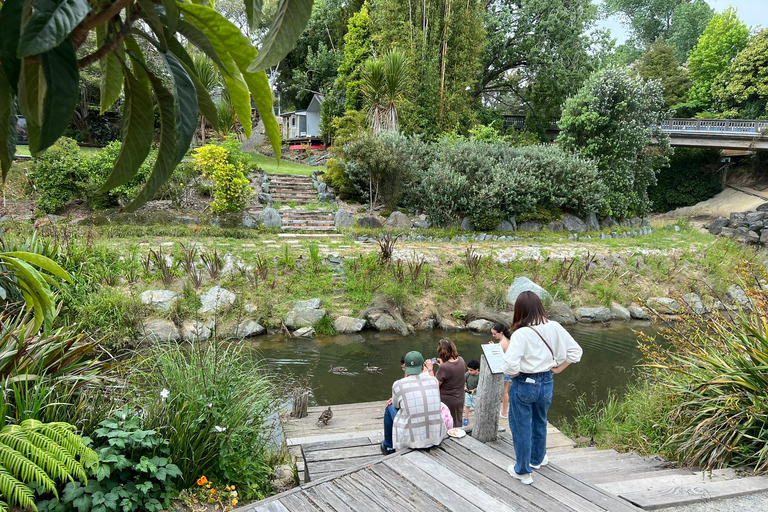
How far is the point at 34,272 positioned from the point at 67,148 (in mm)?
12762

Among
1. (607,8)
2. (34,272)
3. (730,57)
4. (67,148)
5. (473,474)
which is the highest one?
(607,8)

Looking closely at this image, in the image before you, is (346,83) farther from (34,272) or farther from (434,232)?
(34,272)

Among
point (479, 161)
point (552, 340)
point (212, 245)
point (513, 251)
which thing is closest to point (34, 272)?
point (552, 340)

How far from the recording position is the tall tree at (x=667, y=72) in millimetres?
27625

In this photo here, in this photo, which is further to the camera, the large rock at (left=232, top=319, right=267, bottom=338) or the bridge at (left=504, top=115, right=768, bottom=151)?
the bridge at (left=504, top=115, right=768, bottom=151)

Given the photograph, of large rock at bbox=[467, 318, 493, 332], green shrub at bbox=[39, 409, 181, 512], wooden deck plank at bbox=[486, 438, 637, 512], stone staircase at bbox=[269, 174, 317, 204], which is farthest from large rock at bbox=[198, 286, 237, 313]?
stone staircase at bbox=[269, 174, 317, 204]

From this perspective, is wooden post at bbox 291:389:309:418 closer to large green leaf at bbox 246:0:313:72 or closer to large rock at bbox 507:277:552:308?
large green leaf at bbox 246:0:313:72

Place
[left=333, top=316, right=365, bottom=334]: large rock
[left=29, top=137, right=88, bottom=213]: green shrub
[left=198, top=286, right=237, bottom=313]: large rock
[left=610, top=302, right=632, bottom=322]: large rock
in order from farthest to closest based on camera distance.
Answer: [left=29, top=137, right=88, bottom=213]: green shrub, [left=610, top=302, right=632, bottom=322]: large rock, [left=333, top=316, right=365, bottom=334]: large rock, [left=198, top=286, right=237, bottom=313]: large rock

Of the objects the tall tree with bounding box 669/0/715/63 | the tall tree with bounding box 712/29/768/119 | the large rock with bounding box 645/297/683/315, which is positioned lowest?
the large rock with bounding box 645/297/683/315

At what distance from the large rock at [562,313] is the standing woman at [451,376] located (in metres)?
5.42

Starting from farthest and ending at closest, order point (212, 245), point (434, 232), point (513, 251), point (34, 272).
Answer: point (434, 232), point (513, 251), point (212, 245), point (34, 272)

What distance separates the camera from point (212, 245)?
10.3 m

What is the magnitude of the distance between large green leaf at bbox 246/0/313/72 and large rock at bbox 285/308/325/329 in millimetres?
8024

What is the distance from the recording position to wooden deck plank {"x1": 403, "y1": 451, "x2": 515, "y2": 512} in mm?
2770
